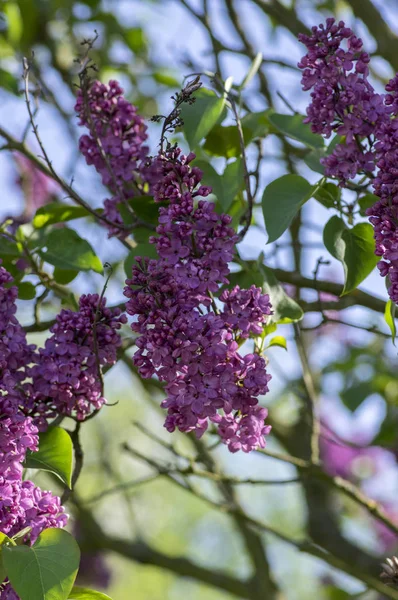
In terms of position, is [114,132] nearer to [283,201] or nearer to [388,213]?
[283,201]

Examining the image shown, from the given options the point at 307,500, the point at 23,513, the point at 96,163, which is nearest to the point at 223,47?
the point at 96,163

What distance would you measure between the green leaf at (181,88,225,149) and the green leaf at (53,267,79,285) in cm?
44

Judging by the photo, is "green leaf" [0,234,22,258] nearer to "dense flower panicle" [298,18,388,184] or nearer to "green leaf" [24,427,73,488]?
"green leaf" [24,427,73,488]

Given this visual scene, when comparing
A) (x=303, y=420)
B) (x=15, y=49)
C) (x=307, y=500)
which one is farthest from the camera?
(x=307, y=500)

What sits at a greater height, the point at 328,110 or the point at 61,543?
the point at 328,110

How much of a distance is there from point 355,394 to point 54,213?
1.29 metres

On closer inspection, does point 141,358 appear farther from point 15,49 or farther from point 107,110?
point 15,49

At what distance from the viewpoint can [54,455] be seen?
119 cm

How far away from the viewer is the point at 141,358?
1101 millimetres

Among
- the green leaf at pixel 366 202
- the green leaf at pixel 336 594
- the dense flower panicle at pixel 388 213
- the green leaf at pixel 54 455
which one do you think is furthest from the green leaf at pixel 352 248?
the green leaf at pixel 336 594

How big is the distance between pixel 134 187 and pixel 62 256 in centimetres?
18

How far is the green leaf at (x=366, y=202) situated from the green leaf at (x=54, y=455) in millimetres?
606

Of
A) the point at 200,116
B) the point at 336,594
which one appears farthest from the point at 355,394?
the point at 200,116

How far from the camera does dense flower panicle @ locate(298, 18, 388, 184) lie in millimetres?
1218
